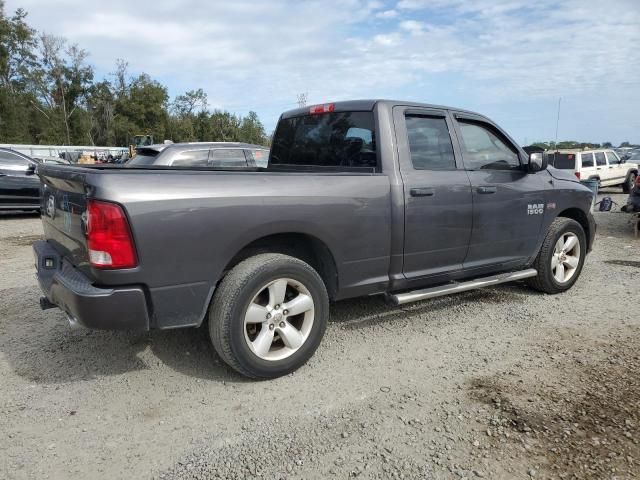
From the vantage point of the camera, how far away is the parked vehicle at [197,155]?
7.88 m

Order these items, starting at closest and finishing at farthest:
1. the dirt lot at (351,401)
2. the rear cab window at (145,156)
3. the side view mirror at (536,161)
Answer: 1. the dirt lot at (351,401)
2. the side view mirror at (536,161)
3. the rear cab window at (145,156)

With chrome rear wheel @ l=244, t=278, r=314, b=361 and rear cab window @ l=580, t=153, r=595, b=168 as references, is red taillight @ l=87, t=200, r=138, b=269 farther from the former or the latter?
rear cab window @ l=580, t=153, r=595, b=168

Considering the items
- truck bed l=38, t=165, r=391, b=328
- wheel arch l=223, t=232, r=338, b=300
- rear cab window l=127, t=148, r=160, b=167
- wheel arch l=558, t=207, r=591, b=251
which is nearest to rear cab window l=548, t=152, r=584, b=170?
wheel arch l=558, t=207, r=591, b=251

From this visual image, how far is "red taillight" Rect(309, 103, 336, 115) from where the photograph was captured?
4297mm

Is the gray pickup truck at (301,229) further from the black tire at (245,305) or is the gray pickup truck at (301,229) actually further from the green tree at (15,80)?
the green tree at (15,80)

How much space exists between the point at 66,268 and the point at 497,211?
3.53 m

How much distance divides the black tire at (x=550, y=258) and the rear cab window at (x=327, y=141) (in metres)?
2.32

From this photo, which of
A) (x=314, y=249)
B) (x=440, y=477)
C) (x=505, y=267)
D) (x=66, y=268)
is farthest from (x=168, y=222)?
(x=505, y=267)

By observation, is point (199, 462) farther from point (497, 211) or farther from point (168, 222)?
point (497, 211)

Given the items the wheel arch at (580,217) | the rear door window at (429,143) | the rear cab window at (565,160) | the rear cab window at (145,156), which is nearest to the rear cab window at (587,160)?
the rear cab window at (565,160)

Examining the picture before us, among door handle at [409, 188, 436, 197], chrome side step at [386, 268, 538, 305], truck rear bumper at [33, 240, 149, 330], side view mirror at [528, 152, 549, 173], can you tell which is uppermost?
side view mirror at [528, 152, 549, 173]

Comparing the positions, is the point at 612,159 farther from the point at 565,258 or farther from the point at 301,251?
the point at 301,251

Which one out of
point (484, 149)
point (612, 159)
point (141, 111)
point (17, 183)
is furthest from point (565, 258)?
point (141, 111)

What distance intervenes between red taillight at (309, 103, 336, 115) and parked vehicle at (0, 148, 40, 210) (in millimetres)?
8867
